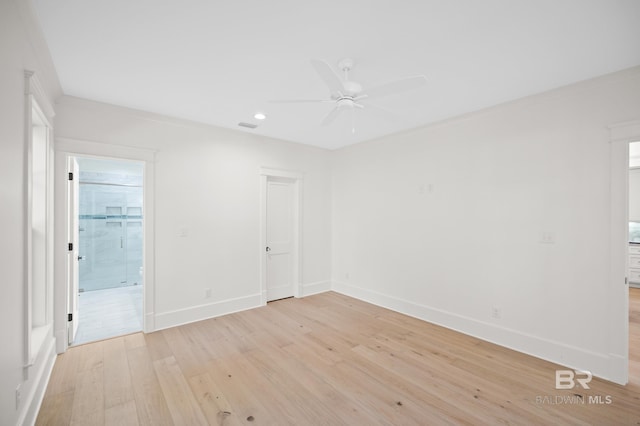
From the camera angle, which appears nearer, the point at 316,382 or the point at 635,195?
the point at 316,382

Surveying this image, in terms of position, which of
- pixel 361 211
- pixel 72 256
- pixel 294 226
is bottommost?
pixel 72 256

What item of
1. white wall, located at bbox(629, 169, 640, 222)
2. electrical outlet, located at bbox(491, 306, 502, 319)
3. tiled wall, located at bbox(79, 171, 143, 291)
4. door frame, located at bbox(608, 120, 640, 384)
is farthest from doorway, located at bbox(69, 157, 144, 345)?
white wall, located at bbox(629, 169, 640, 222)

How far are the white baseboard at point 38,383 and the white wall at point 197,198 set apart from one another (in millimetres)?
1046

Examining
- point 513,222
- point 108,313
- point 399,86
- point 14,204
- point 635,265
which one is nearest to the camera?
point 14,204

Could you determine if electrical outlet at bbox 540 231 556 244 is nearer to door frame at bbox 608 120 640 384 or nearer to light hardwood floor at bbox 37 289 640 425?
door frame at bbox 608 120 640 384

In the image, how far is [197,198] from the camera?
394cm

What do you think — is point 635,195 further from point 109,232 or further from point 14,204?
point 109,232

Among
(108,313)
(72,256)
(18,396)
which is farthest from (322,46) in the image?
(108,313)

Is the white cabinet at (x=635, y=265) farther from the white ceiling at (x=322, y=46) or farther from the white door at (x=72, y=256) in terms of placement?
the white door at (x=72, y=256)

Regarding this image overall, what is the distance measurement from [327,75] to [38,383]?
3185 mm

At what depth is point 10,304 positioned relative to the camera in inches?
64.3

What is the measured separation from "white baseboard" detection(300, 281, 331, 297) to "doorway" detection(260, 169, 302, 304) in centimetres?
11

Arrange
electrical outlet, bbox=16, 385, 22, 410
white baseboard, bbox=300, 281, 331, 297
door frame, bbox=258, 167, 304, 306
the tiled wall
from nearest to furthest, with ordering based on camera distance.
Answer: electrical outlet, bbox=16, 385, 22, 410 < door frame, bbox=258, 167, 304, 306 < white baseboard, bbox=300, 281, 331, 297 < the tiled wall

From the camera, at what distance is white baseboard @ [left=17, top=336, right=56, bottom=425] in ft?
6.21
